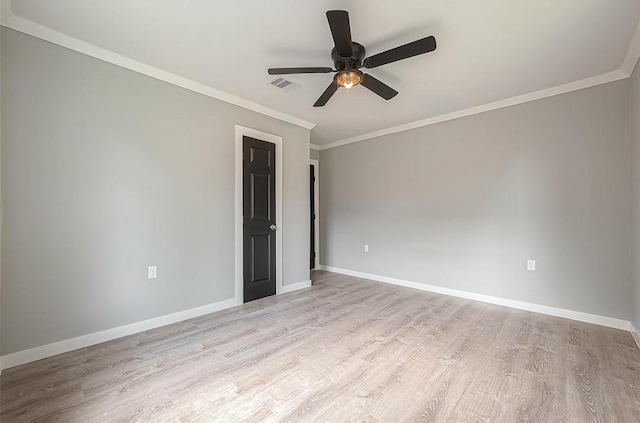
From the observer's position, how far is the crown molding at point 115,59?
1.95 metres

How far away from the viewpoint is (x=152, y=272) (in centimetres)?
259

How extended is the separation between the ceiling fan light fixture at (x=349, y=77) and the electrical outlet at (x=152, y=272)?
2355 mm

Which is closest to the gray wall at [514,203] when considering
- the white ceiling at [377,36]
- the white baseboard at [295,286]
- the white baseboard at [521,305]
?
the white baseboard at [521,305]

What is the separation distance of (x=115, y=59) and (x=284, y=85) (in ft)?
4.87

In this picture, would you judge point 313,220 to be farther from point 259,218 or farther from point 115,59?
point 115,59

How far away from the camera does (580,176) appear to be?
2.83 meters

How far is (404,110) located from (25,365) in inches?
170

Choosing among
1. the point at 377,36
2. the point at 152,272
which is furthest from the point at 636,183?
the point at 152,272

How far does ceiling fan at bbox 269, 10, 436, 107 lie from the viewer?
1.68 meters

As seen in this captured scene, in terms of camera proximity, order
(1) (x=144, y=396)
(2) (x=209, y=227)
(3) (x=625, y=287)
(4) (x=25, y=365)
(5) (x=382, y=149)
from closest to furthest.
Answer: (1) (x=144, y=396), (4) (x=25, y=365), (3) (x=625, y=287), (2) (x=209, y=227), (5) (x=382, y=149)

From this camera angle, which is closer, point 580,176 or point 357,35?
point 357,35

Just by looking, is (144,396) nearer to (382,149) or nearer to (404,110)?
(404,110)

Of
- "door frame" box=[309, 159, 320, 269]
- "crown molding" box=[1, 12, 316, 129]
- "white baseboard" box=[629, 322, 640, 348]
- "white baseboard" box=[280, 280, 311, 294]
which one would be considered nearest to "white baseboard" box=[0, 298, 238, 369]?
"white baseboard" box=[280, 280, 311, 294]

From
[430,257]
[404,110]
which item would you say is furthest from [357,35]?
[430,257]
